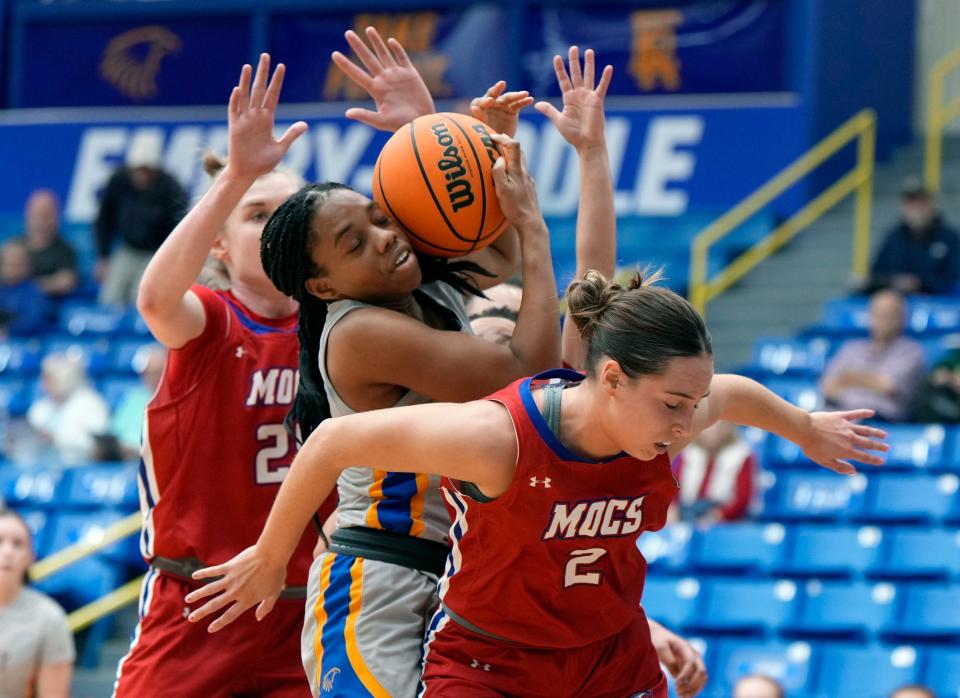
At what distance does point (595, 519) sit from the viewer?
3266mm

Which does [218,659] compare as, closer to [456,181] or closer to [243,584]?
[243,584]

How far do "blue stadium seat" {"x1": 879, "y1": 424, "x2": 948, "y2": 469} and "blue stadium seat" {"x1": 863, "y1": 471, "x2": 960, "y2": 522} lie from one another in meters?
0.14

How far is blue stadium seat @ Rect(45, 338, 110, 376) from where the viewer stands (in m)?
11.6

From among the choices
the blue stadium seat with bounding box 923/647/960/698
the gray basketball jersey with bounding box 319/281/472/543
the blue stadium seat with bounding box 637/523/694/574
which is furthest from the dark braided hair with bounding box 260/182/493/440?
the blue stadium seat with bounding box 637/523/694/574

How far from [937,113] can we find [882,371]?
3.98 metres

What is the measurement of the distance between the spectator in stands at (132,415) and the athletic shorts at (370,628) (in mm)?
6354

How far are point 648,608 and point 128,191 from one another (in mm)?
5682

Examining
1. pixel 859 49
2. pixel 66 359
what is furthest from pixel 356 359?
pixel 859 49

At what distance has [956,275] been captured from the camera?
1049cm

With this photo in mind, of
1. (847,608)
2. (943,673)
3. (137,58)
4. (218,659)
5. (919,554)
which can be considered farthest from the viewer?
(137,58)

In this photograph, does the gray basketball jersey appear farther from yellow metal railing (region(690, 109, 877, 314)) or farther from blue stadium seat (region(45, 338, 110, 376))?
blue stadium seat (region(45, 338, 110, 376))

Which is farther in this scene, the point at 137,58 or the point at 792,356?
the point at 137,58

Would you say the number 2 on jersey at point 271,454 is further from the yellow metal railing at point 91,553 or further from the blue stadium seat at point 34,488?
the blue stadium seat at point 34,488

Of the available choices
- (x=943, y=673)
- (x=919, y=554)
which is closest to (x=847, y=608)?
(x=919, y=554)
